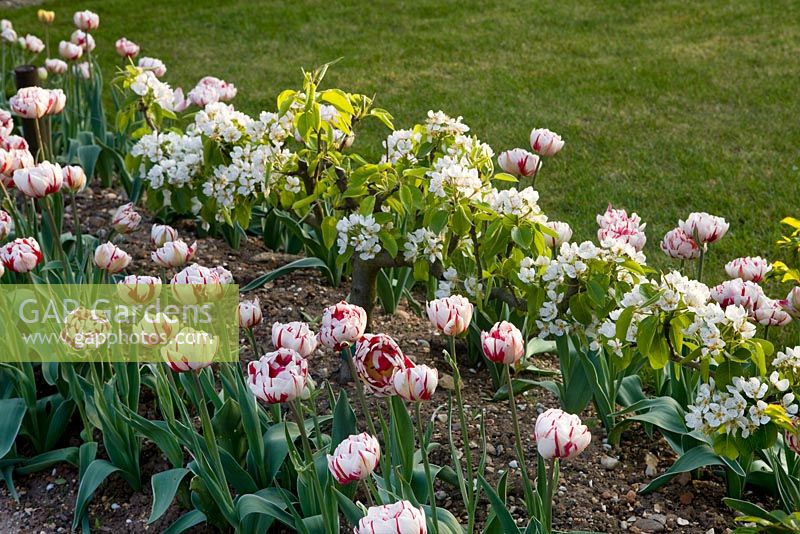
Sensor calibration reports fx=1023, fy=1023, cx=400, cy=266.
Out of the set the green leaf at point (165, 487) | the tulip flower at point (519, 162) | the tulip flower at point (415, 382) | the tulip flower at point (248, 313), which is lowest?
the green leaf at point (165, 487)

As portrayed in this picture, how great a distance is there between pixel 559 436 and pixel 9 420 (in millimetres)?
1650

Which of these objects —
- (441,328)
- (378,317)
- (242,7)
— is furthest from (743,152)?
(242,7)


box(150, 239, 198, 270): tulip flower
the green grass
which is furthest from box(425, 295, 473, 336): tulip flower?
the green grass

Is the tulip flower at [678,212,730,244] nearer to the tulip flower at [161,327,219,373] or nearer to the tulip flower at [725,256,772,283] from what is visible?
the tulip flower at [725,256,772,283]

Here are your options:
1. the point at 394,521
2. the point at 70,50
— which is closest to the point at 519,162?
the point at 394,521

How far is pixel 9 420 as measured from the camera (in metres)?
2.71

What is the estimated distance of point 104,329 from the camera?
A: 2.27 m

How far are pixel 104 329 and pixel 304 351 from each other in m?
0.52

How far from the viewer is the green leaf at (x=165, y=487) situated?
7.66 feet

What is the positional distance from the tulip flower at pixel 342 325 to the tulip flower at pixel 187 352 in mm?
229

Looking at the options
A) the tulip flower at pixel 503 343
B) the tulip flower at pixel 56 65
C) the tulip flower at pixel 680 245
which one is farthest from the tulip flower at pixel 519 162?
the tulip flower at pixel 56 65

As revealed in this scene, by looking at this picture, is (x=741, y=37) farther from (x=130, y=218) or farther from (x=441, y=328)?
(x=441, y=328)

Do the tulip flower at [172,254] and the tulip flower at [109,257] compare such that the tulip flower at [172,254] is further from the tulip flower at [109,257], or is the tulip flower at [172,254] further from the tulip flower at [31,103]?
the tulip flower at [31,103]

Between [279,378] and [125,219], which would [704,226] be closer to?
[279,378]
